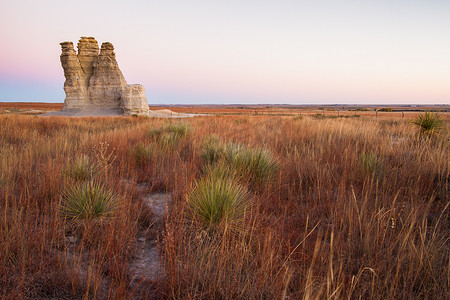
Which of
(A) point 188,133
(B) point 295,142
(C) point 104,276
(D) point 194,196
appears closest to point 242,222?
(D) point 194,196

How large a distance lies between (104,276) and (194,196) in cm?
88

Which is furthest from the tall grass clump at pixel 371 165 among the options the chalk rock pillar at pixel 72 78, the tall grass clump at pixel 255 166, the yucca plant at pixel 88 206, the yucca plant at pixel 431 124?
the chalk rock pillar at pixel 72 78

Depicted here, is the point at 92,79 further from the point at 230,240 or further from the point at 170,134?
the point at 230,240

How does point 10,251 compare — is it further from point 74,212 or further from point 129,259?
point 129,259

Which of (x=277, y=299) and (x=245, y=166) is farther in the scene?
(x=245, y=166)

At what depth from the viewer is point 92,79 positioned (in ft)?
107

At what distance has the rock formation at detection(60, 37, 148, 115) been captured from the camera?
31984 millimetres

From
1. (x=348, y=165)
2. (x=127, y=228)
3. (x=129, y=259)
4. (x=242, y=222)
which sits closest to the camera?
(x=129, y=259)

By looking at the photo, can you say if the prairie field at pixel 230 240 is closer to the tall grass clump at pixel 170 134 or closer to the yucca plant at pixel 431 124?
the tall grass clump at pixel 170 134

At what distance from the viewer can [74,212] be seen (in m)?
2.24

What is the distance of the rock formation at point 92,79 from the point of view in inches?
1259

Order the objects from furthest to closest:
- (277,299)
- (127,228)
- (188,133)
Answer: (188,133)
(127,228)
(277,299)

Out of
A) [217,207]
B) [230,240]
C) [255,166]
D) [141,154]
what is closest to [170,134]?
[141,154]

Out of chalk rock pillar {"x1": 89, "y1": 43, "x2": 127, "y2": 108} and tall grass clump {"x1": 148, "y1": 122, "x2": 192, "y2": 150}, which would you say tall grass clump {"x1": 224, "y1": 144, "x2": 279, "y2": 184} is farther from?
chalk rock pillar {"x1": 89, "y1": 43, "x2": 127, "y2": 108}
